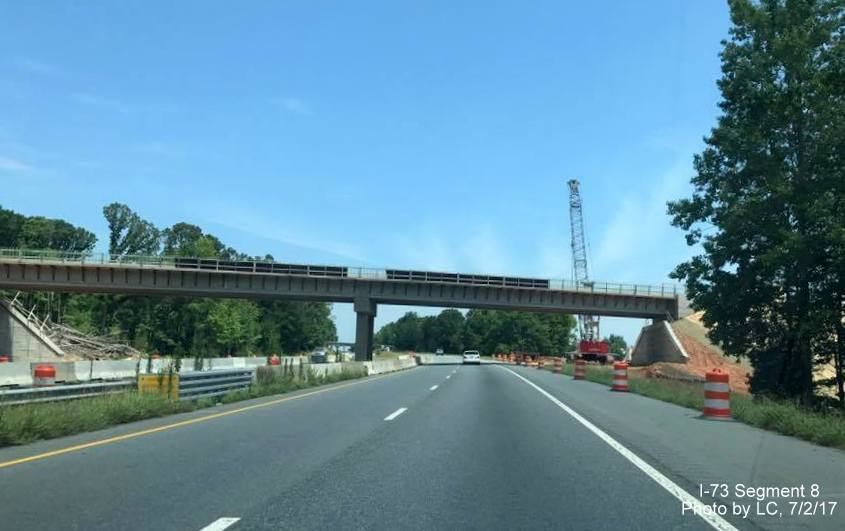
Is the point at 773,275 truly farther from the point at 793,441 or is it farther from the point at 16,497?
the point at 16,497

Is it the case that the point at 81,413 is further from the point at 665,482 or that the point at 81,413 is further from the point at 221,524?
the point at 665,482

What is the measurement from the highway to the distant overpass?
49.8 m

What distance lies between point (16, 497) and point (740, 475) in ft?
28.8

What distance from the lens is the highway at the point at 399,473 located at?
286 inches

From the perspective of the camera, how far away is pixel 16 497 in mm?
8008

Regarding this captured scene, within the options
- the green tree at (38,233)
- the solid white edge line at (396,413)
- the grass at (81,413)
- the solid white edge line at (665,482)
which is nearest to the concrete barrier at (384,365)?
the grass at (81,413)

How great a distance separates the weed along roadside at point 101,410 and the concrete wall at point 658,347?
163ft

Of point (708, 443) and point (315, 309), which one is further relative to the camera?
point (315, 309)

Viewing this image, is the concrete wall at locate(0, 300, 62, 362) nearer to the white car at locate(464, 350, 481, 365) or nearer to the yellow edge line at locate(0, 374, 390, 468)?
the white car at locate(464, 350, 481, 365)

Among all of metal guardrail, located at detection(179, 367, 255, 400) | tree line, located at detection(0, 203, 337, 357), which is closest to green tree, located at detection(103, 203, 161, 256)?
tree line, located at detection(0, 203, 337, 357)

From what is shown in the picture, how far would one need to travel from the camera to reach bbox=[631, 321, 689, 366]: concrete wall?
218 ft

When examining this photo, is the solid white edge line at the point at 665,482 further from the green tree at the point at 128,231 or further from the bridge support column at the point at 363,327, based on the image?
the green tree at the point at 128,231

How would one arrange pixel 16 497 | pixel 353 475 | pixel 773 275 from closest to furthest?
pixel 16 497 < pixel 353 475 < pixel 773 275

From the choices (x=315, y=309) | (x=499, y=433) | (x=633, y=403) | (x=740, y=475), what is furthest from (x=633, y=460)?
(x=315, y=309)
